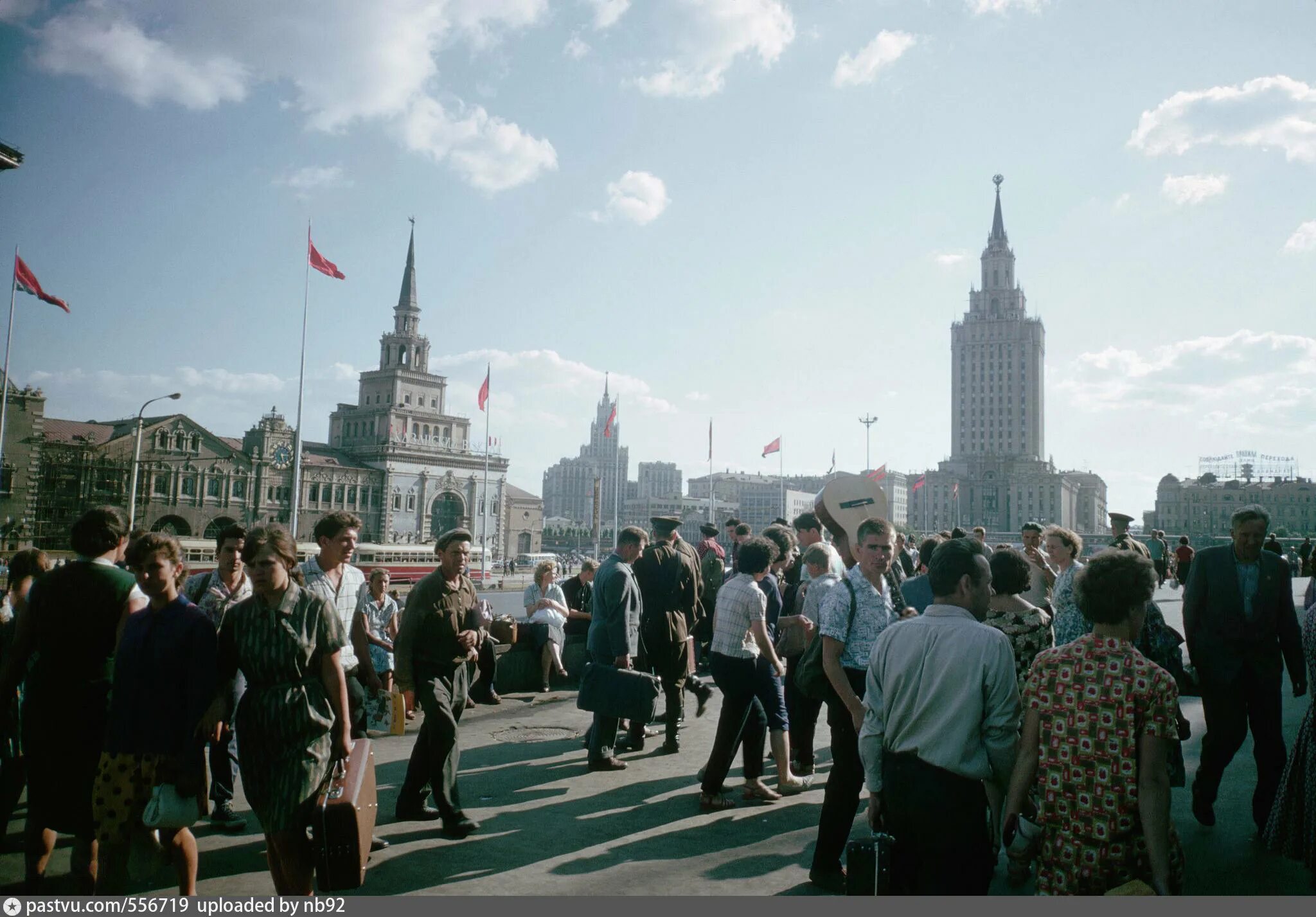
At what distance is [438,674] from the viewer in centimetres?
552

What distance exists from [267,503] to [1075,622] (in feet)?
234

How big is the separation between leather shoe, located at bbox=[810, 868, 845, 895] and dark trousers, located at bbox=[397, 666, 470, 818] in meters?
2.26

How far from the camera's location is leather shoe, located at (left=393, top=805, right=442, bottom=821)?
5441 millimetres

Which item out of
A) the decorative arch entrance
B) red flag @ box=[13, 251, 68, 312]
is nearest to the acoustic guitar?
red flag @ box=[13, 251, 68, 312]

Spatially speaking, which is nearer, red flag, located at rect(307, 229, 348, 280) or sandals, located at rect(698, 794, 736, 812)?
sandals, located at rect(698, 794, 736, 812)

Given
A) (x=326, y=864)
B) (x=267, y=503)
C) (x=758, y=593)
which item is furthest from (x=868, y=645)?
(x=267, y=503)

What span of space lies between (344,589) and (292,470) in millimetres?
70489

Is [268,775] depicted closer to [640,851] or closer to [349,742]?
[349,742]

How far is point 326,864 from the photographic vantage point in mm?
3750

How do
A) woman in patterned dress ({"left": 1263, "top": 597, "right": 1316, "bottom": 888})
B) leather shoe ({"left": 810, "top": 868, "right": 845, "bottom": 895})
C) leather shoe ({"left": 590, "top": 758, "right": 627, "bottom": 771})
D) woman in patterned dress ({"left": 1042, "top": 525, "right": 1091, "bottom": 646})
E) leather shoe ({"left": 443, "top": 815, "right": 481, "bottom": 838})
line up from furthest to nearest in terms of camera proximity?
leather shoe ({"left": 590, "top": 758, "right": 627, "bottom": 771})
woman in patterned dress ({"left": 1042, "top": 525, "right": 1091, "bottom": 646})
leather shoe ({"left": 443, "top": 815, "right": 481, "bottom": 838})
leather shoe ({"left": 810, "top": 868, "right": 845, "bottom": 895})
woman in patterned dress ({"left": 1263, "top": 597, "right": 1316, "bottom": 888})

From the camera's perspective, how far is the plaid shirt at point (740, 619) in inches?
235

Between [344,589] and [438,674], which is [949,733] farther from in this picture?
[344,589]

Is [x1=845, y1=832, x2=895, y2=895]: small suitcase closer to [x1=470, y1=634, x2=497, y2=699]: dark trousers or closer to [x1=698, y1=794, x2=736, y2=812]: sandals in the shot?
[x1=698, y1=794, x2=736, y2=812]: sandals

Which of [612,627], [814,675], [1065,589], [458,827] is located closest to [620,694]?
[612,627]
